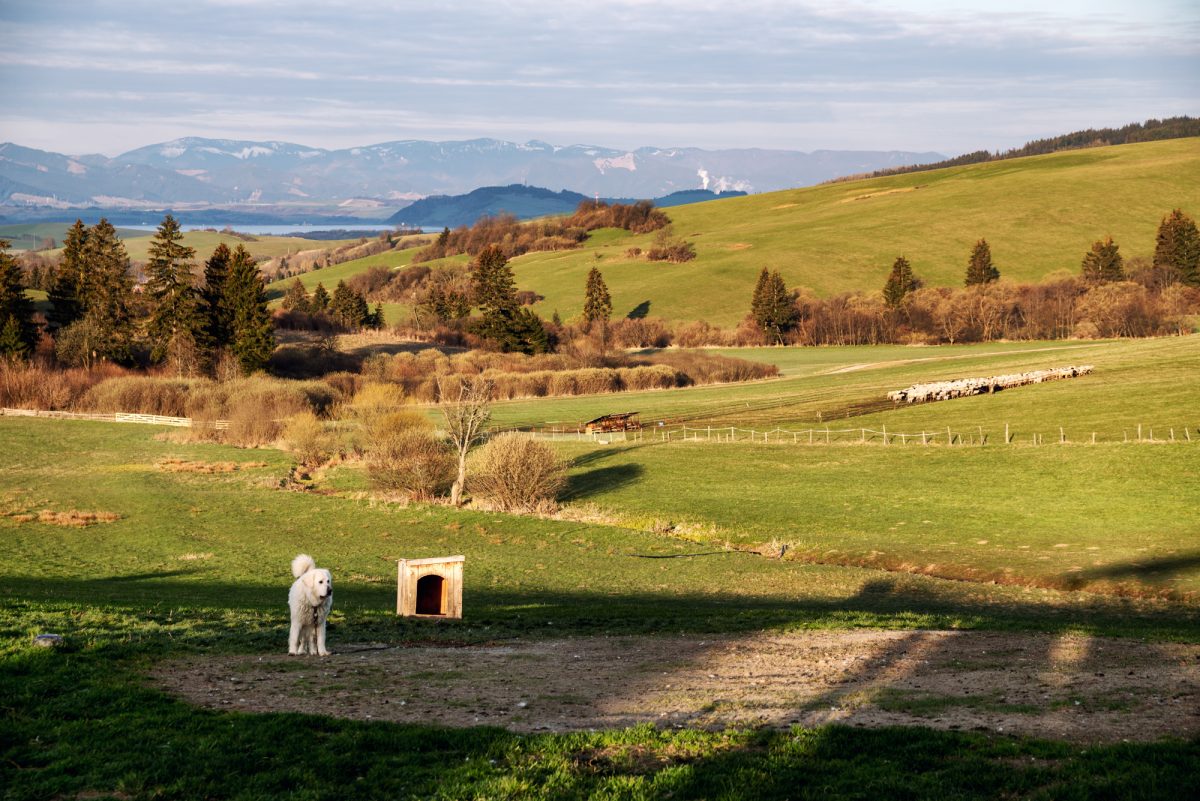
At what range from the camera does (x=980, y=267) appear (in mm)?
145750

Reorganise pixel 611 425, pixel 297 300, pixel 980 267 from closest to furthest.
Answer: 1. pixel 611 425
2. pixel 980 267
3. pixel 297 300

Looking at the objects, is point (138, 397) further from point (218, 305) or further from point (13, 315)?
point (13, 315)

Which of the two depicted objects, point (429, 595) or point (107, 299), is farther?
point (107, 299)

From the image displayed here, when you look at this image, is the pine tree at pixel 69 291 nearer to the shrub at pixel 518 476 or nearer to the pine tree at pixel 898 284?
the shrub at pixel 518 476

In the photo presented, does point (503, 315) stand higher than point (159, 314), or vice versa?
point (503, 315)

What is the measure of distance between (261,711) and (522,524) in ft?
114

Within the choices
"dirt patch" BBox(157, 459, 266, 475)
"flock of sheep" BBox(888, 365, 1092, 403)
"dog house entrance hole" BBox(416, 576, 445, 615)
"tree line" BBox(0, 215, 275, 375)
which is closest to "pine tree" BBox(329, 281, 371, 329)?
"tree line" BBox(0, 215, 275, 375)

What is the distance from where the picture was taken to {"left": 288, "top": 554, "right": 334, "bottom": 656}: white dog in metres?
18.1

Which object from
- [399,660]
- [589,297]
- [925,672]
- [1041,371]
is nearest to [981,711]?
[925,672]

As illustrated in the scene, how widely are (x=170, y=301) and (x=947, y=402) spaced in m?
74.4

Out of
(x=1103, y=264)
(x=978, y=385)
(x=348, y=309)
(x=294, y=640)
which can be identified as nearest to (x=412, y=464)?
(x=294, y=640)

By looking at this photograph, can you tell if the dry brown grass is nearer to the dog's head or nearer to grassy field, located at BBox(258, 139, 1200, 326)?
the dog's head

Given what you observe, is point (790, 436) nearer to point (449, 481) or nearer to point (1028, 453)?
point (1028, 453)

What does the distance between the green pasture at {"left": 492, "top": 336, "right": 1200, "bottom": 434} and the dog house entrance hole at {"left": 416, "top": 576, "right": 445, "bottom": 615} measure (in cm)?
4337
